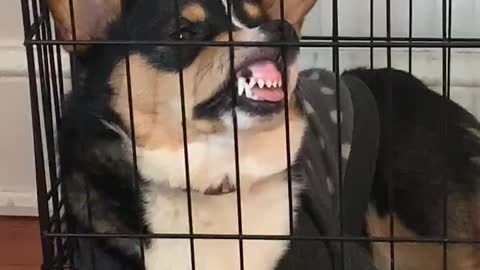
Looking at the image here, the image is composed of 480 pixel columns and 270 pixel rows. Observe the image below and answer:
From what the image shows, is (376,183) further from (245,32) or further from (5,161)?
(5,161)

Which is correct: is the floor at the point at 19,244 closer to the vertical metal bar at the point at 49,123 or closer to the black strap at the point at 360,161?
the vertical metal bar at the point at 49,123

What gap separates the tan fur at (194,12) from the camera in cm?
127

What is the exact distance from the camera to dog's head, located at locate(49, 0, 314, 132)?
1.23 metres

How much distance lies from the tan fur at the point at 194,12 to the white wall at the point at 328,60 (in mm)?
447

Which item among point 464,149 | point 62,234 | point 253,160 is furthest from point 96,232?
point 464,149

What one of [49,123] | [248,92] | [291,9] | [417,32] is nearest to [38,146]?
[49,123]

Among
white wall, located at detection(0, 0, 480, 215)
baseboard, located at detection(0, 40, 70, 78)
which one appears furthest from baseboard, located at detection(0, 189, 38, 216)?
baseboard, located at detection(0, 40, 70, 78)

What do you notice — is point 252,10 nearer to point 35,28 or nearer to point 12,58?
point 35,28

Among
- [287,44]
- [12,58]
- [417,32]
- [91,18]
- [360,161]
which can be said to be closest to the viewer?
[287,44]

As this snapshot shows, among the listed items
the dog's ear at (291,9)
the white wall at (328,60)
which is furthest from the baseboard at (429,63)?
the dog's ear at (291,9)

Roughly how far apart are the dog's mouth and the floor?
611mm

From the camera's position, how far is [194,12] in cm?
128

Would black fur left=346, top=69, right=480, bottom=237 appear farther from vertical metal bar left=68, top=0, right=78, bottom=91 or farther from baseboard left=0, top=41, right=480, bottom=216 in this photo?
vertical metal bar left=68, top=0, right=78, bottom=91

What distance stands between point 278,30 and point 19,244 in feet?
2.45
